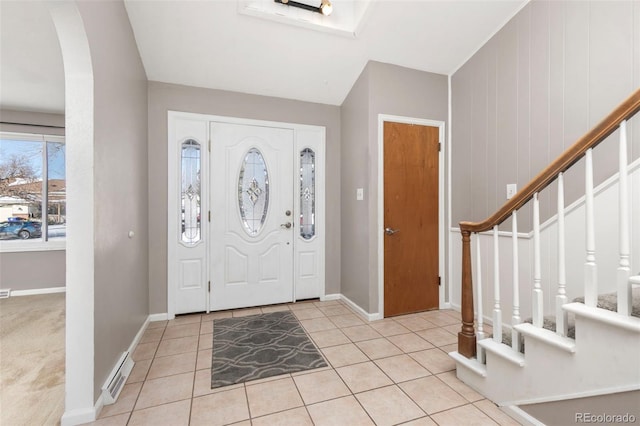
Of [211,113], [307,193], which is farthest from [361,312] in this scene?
[211,113]

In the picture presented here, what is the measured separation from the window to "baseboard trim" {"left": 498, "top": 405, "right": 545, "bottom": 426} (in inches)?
207

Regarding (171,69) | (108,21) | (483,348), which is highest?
(171,69)

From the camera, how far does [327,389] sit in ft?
5.93

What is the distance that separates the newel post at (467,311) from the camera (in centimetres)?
186

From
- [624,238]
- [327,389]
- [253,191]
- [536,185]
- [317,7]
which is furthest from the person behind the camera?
[253,191]

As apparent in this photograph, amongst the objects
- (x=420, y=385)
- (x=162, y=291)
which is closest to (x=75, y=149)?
(x=162, y=291)

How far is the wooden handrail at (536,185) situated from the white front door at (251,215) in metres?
2.09

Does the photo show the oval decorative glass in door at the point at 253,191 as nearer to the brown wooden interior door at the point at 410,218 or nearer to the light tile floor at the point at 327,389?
the light tile floor at the point at 327,389

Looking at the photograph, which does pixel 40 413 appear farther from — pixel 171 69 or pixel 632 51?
pixel 632 51

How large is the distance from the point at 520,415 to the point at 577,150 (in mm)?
1420

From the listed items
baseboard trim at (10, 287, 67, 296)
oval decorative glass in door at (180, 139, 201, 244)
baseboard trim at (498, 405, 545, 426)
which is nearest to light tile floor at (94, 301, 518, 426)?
baseboard trim at (498, 405, 545, 426)

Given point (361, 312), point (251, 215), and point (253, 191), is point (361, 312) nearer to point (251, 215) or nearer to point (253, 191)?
point (251, 215)

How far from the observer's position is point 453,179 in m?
3.19

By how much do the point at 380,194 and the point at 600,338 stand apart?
2004mm
